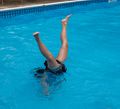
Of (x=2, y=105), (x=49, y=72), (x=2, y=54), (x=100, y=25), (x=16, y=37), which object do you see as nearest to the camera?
(x=2, y=105)

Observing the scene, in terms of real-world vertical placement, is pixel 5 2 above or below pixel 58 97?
above

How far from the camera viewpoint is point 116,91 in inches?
194

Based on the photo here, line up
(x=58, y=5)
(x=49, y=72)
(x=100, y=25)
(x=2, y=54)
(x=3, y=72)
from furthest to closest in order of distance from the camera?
(x=58, y=5), (x=100, y=25), (x=2, y=54), (x=3, y=72), (x=49, y=72)

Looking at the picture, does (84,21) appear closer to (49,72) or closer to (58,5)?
(58,5)

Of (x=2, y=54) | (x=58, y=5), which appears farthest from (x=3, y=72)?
(x=58, y=5)

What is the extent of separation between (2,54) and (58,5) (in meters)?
4.01

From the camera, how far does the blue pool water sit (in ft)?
15.2

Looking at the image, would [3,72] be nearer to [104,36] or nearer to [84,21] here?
[104,36]

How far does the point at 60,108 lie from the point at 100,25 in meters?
4.44

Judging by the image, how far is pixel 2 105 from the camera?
4.39 metres

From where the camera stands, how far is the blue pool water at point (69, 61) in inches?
182

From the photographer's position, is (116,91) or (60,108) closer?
(60,108)

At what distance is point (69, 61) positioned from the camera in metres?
5.95

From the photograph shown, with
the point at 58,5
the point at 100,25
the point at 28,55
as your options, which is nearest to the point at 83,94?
the point at 28,55
